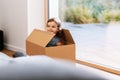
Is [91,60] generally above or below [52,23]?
below

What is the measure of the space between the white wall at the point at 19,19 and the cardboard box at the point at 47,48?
1379mm

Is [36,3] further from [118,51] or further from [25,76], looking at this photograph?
[25,76]

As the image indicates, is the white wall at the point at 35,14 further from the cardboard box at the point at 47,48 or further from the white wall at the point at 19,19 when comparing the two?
the cardboard box at the point at 47,48

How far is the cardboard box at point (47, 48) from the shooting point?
1.83 meters

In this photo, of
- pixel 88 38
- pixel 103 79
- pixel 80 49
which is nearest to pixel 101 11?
pixel 88 38

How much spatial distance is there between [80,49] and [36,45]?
127cm

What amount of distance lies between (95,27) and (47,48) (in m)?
1.21

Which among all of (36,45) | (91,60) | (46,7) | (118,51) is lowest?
(91,60)

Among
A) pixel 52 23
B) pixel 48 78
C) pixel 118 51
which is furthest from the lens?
pixel 118 51

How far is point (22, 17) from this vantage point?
3.52 meters

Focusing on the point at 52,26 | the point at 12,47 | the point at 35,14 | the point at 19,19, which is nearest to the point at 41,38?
the point at 52,26

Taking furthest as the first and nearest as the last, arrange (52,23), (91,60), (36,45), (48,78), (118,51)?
1. (91,60)
2. (118,51)
3. (52,23)
4. (36,45)
5. (48,78)

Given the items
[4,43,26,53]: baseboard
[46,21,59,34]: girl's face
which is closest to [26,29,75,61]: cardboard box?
[46,21,59,34]: girl's face

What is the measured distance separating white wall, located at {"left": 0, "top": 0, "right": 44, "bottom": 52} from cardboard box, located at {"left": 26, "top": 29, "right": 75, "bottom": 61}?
138 centimetres
